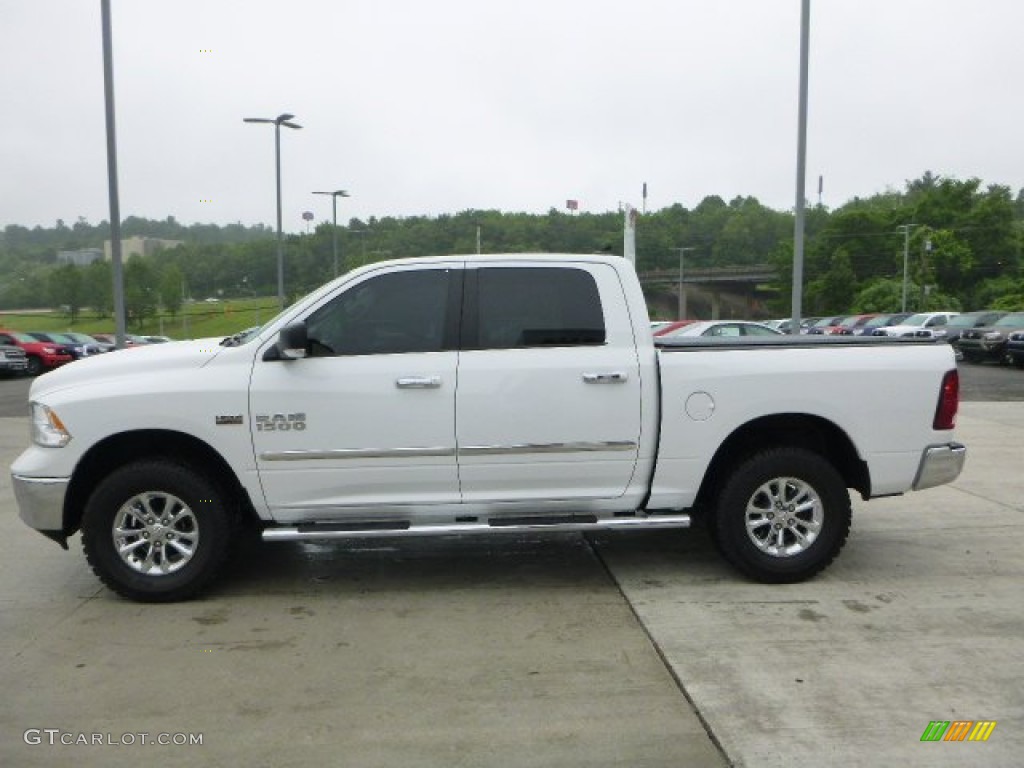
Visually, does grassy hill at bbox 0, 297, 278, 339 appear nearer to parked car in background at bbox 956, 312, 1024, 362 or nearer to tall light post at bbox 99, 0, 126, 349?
tall light post at bbox 99, 0, 126, 349

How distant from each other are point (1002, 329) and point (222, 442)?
26764mm

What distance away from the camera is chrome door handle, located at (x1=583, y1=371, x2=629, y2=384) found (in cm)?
507

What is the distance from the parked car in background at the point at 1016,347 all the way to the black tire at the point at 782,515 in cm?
2235

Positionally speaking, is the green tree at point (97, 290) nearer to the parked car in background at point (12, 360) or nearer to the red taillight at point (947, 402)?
the parked car in background at point (12, 360)

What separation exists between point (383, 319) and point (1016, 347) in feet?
79.3

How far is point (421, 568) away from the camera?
580 cm

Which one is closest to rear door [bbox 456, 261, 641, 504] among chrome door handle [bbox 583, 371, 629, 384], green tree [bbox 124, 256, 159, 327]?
chrome door handle [bbox 583, 371, 629, 384]

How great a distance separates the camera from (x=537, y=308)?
5270 millimetres

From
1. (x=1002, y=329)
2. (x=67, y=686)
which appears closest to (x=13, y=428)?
(x=67, y=686)

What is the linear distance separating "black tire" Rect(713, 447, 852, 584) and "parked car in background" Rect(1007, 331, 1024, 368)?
22354 mm

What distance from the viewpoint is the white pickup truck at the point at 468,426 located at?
5000 millimetres

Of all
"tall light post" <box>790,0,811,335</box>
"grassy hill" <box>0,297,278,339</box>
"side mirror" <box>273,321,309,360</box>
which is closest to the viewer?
"side mirror" <box>273,321,309,360</box>

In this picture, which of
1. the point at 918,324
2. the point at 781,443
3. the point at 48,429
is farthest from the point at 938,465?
the point at 918,324

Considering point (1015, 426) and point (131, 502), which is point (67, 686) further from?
point (1015, 426)
